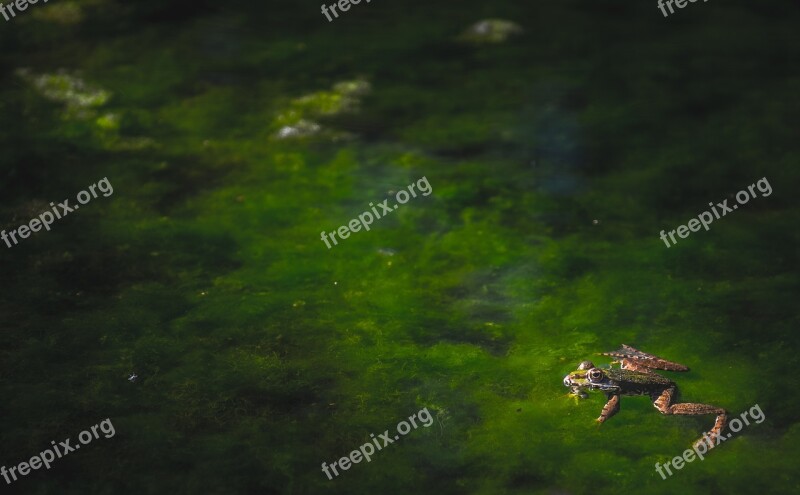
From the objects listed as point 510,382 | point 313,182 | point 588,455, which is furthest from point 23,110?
point 588,455

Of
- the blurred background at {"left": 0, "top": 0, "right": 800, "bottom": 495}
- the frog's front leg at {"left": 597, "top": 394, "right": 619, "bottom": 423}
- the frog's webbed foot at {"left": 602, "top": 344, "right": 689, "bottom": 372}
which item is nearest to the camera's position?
the blurred background at {"left": 0, "top": 0, "right": 800, "bottom": 495}

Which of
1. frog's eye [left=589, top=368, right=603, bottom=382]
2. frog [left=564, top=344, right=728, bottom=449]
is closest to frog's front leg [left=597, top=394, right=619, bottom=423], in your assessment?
frog [left=564, top=344, right=728, bottom=449]

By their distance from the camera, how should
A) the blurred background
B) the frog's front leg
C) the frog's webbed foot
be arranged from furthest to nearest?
1. the frog's webbed foot
2. the frog's front leg
3. the blurred background

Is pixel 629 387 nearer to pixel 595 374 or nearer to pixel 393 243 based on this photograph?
pixel 595 374

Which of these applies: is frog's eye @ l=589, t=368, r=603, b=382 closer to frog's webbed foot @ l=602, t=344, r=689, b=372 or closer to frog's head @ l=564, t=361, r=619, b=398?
frog's head @ l=564, t=361, r=619, b=398

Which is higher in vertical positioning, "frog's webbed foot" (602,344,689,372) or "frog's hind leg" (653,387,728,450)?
"frog's webbed foot" (602,344,689,372)

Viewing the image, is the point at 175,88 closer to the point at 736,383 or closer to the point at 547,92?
the point at 547,92
